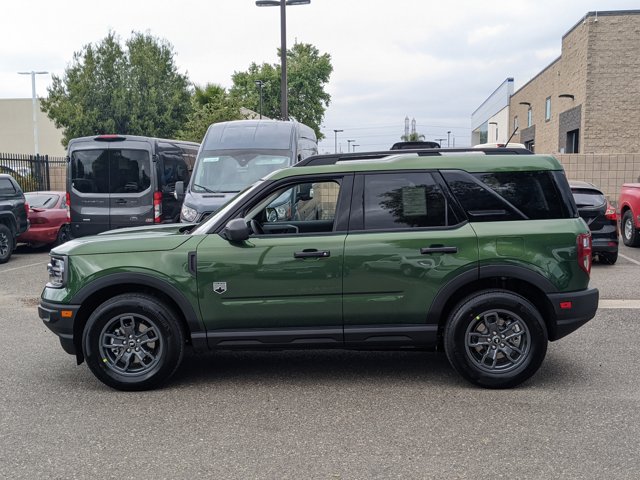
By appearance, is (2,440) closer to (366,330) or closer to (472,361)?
(366,330)

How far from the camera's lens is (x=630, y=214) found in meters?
13.9

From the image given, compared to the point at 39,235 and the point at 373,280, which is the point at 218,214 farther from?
the point at 39,235

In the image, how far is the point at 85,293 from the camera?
5160mm

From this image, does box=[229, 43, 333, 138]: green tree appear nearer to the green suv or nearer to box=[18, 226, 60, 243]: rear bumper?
box=[18, 226, 60, 243]: rear bumper

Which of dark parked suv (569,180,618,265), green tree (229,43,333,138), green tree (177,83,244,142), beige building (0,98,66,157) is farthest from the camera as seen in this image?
green tree (229,43,333,138)

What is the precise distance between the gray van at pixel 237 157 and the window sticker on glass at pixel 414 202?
7.10 meters

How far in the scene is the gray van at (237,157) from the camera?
40.3 feet

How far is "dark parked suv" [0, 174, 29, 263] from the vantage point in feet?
42.7

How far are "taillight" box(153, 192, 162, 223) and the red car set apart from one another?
2639mm

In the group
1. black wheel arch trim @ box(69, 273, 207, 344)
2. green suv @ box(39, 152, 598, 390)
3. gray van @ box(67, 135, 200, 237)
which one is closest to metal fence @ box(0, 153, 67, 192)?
gray van @ box(67, 135, 200, 237)

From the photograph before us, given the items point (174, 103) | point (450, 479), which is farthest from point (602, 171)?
point (174, 103)

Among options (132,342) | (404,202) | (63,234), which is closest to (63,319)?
(132,342)

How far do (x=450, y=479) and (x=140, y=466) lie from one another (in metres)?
1.78

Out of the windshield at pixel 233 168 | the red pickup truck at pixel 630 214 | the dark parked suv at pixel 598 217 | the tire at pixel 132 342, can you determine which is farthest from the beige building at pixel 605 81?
the tire at pixel 132 342
